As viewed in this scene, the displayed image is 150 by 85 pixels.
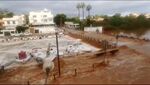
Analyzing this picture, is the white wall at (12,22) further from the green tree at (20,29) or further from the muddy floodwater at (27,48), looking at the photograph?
the muddy floodwater at (27,48)

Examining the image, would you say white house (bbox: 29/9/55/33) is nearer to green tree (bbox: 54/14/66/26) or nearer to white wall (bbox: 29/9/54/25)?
white wall (bbox: 29/9/54/25)

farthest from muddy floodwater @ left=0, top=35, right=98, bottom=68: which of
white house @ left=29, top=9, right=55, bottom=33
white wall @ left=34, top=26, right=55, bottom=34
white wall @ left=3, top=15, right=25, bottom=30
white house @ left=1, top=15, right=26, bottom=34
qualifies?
white wall @ left=3, top=15, right=25, bottom=30

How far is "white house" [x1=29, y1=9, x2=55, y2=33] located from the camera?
250 ft

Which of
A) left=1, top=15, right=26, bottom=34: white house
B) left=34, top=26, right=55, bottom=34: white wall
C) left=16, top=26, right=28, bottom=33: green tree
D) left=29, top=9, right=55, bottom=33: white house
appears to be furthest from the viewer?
left=1, top=15, right=26, bottom=34: white house

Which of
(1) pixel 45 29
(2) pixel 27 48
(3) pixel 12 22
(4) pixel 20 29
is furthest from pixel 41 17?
(2) pixel 27 48

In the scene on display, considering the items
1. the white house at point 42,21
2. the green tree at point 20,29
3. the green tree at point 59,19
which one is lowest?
the green tree at point 59,19

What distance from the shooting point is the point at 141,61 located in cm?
2827

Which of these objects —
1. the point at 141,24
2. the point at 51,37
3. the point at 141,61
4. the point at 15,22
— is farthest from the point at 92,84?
the point at 141,24

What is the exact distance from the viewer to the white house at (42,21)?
76.3 m

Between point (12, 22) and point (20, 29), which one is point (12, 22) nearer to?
point (12, 22)

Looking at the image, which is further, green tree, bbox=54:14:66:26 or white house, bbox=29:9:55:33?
green tree, bbox=54:14:66:26

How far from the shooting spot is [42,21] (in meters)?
85.6

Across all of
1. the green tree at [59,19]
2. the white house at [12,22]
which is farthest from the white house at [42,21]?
the green tree at [59,19]

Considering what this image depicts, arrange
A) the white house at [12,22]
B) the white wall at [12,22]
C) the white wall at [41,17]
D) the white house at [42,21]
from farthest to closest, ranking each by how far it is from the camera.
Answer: the white wall at [41,17] < the white wall at [12,22] < the white house at [12,22] < the white house at [42,21]
